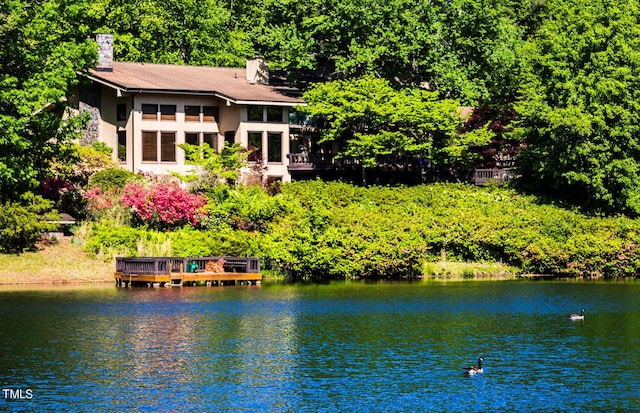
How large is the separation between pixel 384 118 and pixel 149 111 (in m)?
14.4

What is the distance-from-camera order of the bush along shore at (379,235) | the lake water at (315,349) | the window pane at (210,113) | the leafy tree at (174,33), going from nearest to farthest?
the lake water at (315,349) → the bush along shore at (379,235) → the window pane at (210,113) → the leafy tree at (174,33)

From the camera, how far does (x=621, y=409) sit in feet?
98.6

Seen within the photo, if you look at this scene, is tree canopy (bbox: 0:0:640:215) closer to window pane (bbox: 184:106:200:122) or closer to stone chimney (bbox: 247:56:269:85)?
stone chimney (bbox: 247:56:269:85)

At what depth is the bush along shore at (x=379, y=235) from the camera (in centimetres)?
5988

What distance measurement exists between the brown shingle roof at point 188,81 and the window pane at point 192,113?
1.34 m

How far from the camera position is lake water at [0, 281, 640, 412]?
3109cm

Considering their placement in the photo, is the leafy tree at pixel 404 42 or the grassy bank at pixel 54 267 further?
the leafy tree at pixel 404 42

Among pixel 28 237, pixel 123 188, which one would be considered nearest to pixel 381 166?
pixel 123 188

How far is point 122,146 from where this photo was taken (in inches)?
2840

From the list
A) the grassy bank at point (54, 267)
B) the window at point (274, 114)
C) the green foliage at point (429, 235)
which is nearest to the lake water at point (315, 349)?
the grassy bank at point (54, 267)

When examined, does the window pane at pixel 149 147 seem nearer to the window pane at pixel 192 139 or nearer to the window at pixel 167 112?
the window at pixel 167 112

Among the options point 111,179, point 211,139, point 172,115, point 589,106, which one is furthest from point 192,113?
point 589,106

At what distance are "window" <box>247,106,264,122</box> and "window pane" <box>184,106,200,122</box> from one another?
3.22m

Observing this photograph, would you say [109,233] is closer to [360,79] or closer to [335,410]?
[360,79]
